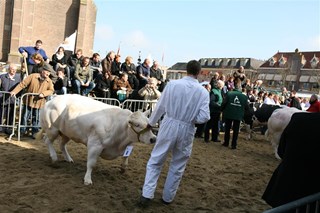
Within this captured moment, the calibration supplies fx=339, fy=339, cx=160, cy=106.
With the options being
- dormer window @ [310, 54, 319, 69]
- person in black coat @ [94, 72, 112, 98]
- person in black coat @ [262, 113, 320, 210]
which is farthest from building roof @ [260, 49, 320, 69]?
person in black coat @ [262, 113, 320, 210]

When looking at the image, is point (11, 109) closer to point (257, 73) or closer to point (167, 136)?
point (167, 136)

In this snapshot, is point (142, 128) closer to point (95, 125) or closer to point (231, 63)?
point (95, 125)

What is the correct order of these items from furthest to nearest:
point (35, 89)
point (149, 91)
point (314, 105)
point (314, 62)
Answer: point (314, 62) → point (149, 91) → point (314, 105) → point (35, 89)

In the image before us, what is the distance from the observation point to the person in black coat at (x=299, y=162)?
312cm

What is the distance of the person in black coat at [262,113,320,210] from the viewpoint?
312 cm

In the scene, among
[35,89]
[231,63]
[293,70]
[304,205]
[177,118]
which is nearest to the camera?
[304,205]

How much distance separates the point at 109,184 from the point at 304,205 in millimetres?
3817

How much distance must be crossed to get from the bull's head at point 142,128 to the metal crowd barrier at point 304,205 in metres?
Result: 3.06

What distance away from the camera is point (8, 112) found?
887 cm

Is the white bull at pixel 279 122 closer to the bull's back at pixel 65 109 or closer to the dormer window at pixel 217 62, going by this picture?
the bull's back at pixel 65 109

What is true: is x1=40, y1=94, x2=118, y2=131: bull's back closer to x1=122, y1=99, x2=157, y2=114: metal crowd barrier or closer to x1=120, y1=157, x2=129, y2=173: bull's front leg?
x1=120, y1=157, x2=129, y2=173: bull's front leg

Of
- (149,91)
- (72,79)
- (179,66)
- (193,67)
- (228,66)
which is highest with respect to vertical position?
(228,66)

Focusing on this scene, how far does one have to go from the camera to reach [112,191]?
555cm

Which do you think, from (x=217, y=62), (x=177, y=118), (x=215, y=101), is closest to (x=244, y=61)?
(x=217, y=62)
